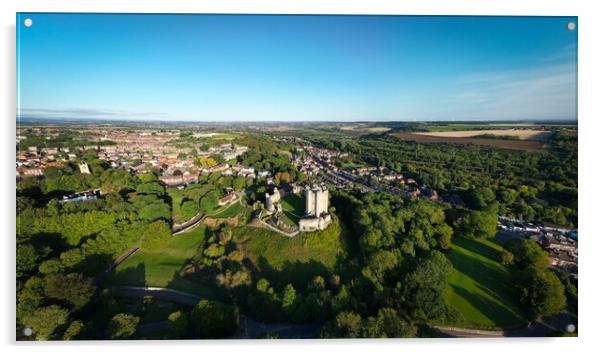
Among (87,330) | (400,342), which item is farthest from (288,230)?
(87,330)

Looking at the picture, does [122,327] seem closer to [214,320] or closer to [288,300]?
[214,320]

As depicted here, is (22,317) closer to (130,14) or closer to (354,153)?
(130,14)

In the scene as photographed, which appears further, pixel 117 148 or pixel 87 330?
pixel 117 148

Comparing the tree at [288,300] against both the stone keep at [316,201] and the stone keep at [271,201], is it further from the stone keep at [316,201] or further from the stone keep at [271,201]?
the stone keep at [271,201]

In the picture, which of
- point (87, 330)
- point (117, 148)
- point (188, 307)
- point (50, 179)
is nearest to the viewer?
point (87, 330)

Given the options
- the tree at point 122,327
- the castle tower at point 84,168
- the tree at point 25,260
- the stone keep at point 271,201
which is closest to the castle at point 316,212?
the stone keep at point 271,201

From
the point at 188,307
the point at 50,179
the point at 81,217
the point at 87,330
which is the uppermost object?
the point at 50,179

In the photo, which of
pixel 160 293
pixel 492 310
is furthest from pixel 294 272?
pixel 492 310
